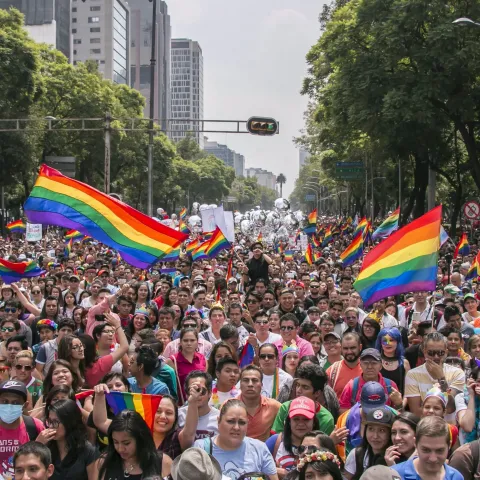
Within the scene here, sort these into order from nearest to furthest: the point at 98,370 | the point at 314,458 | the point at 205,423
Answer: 1. the point at 314,458
2. the point at 205,423
3. the point at 98,370

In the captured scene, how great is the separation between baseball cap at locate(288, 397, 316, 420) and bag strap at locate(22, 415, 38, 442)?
1.62m

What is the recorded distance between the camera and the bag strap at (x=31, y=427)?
5.56m

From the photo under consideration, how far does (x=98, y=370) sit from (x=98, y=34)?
125 m

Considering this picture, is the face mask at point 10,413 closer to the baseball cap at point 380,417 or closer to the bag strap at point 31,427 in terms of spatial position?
the bag strap at point 31,427

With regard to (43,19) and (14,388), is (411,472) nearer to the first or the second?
(14,388)

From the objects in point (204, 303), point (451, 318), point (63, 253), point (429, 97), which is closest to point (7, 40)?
point (63, 253)

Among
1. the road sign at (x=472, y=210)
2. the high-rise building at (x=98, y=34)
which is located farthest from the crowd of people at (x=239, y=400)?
the high-rise building at (x=98, y=34)

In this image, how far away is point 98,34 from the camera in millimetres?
126938

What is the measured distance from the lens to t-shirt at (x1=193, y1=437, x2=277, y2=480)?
5.09 m

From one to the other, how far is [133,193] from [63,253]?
164 ft

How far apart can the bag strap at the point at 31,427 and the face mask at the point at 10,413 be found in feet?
0.31

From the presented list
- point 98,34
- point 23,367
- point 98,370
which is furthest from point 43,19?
point 23,367

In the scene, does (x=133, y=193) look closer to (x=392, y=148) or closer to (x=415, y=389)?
(x=392, y=148)

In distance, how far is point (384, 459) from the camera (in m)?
5.25
